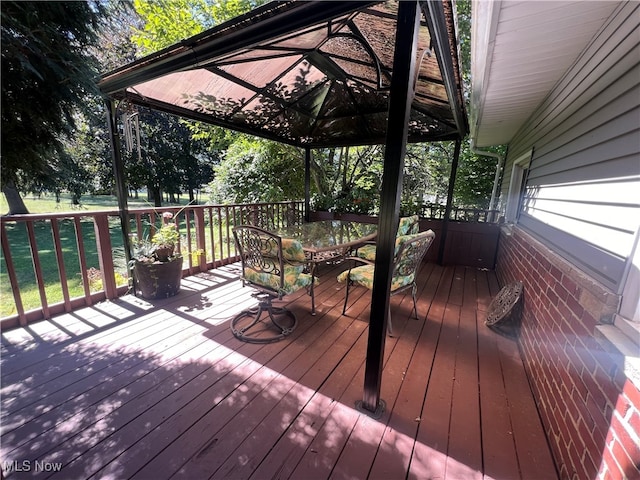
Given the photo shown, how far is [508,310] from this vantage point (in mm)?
2496

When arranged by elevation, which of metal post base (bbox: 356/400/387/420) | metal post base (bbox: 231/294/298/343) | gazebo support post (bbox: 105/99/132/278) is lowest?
metal post base (bbox: 356/400/387/420)

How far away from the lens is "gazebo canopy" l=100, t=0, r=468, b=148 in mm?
1412

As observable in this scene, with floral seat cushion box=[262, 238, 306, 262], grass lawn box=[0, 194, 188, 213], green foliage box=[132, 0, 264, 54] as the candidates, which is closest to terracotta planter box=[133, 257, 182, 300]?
grass lawn box=[0, 194, 188, 213]

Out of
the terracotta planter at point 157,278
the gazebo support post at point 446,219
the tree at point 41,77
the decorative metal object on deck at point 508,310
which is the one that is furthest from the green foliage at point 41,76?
the gazebo support post at point 446,219

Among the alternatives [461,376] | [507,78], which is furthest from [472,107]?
[461,376]

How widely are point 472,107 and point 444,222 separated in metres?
2.01

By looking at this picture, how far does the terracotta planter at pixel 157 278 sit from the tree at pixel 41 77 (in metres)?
1.63

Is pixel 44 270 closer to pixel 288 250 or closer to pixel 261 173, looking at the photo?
pixel 261 173

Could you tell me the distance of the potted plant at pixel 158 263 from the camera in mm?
2828

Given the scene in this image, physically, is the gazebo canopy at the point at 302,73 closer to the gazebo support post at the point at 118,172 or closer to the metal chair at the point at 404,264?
the gazebo support post at the point at 118,172

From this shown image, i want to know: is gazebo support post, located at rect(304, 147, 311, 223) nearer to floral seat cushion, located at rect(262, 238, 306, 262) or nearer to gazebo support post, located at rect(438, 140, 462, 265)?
gazebo support post, located at rect(438, 140, 462, 265)

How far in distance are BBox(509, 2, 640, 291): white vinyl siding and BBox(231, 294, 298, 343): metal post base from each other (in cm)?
212

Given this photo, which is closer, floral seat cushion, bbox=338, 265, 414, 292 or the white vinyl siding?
the white vinyl siding

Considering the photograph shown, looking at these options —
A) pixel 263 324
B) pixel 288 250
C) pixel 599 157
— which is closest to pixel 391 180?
pixel 288 250
